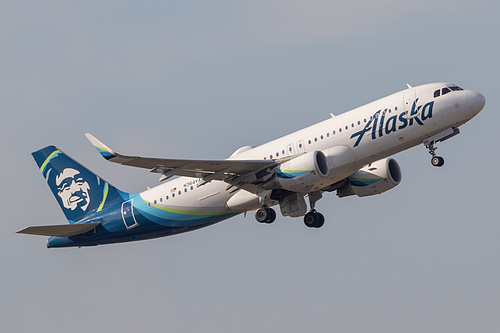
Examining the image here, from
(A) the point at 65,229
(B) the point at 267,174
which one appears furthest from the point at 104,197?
(B) the point at 267,174

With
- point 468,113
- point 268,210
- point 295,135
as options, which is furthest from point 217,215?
point 468,113

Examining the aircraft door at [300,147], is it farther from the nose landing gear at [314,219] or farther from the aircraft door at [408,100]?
the nose landing gear at [314,219]

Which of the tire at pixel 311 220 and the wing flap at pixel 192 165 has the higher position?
the wing flap at pixel 192 165

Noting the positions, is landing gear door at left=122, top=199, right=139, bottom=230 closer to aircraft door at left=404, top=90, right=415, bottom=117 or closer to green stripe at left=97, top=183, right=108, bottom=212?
green stripe at left=97, top=183, right=108, bottom=212

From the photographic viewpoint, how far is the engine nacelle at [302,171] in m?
44.9

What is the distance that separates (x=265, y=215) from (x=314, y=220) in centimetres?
439

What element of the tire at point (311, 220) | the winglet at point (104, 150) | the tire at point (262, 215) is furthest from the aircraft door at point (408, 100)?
the winglet at point (104, 150)

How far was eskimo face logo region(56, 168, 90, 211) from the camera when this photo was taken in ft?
177

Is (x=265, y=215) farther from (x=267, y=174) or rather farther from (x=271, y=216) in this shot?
A: (x=267, y=174)

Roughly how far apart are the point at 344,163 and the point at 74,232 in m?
17.2

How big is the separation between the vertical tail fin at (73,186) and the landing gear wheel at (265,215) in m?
8.85

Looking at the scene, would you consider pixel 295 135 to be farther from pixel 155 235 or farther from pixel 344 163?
pixel 155 235

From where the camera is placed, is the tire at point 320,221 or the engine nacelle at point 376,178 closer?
the engine nacelle at point 376,178

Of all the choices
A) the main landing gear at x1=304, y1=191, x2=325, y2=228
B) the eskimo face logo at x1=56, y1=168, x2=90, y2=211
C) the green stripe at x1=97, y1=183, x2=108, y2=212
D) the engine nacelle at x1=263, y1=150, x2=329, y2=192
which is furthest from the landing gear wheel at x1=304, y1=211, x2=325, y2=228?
the eskimo face logo at x1=56, y1=168, x2=90, y2=211
